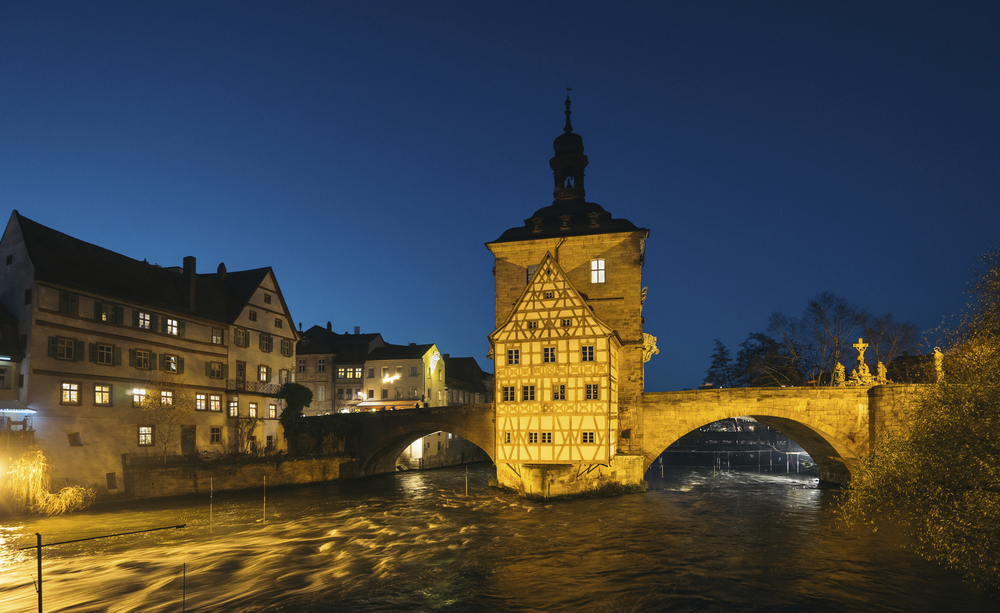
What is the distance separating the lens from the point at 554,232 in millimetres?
37906

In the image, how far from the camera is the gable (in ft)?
110

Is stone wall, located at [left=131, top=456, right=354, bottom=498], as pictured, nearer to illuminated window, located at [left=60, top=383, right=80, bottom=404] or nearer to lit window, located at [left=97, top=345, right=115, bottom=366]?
illuminated window, located at [left=60, top=383, right=80, bottom=404]

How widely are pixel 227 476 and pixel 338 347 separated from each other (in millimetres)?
29485

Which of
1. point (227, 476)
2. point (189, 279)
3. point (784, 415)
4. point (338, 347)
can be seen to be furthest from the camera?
point (338, 347)

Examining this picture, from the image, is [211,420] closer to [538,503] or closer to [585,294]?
[538,503]

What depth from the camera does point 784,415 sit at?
114 feet

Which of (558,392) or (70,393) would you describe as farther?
(558,392)

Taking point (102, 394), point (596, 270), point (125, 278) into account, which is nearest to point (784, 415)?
point (596, 270)

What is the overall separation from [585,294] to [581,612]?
75.5 feet

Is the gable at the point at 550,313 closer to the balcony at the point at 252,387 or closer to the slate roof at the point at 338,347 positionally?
the balcony at the point at 252,387

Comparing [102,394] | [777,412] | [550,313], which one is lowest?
[777,412]

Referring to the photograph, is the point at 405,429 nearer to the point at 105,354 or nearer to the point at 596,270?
the point at 596,270

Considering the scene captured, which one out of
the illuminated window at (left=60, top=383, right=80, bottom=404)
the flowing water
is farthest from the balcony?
the illuminated window at (left=60, top=383, right=80, bottom=404)

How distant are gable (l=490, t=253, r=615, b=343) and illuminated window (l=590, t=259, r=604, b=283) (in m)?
3.39
